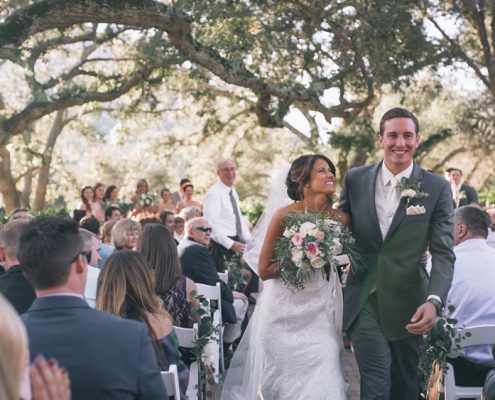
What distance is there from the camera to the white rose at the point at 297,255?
5.80 m

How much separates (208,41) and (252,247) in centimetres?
661

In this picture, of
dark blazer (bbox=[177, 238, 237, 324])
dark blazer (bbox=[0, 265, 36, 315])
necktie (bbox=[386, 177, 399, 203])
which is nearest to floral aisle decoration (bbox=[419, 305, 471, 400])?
necktie (bbox=[386, 177, 399, 203])

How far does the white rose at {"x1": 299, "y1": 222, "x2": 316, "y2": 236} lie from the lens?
18.9ft

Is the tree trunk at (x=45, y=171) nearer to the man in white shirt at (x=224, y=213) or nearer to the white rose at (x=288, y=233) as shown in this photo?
the man in white shirt at (x=224, y=213)

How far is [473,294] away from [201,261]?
2794 millimetres

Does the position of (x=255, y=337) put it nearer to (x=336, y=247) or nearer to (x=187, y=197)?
(x=336, y=247)

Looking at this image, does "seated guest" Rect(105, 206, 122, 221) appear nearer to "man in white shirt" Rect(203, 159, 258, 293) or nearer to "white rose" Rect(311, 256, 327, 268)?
"man in white shirt" Rect(203, 159, 258, 293)

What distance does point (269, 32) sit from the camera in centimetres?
1481

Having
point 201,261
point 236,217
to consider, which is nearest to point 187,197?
point 236,217

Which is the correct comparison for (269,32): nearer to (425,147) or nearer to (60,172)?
(425,147)

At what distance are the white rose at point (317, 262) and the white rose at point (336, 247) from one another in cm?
12

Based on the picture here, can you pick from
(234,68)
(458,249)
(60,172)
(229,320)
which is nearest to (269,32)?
(234,68)

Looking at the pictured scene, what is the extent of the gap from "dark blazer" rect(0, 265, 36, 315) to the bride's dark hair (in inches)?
84.7

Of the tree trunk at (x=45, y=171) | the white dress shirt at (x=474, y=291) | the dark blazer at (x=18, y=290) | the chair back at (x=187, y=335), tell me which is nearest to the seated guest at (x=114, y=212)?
the chair back at (x=187, y=335)
